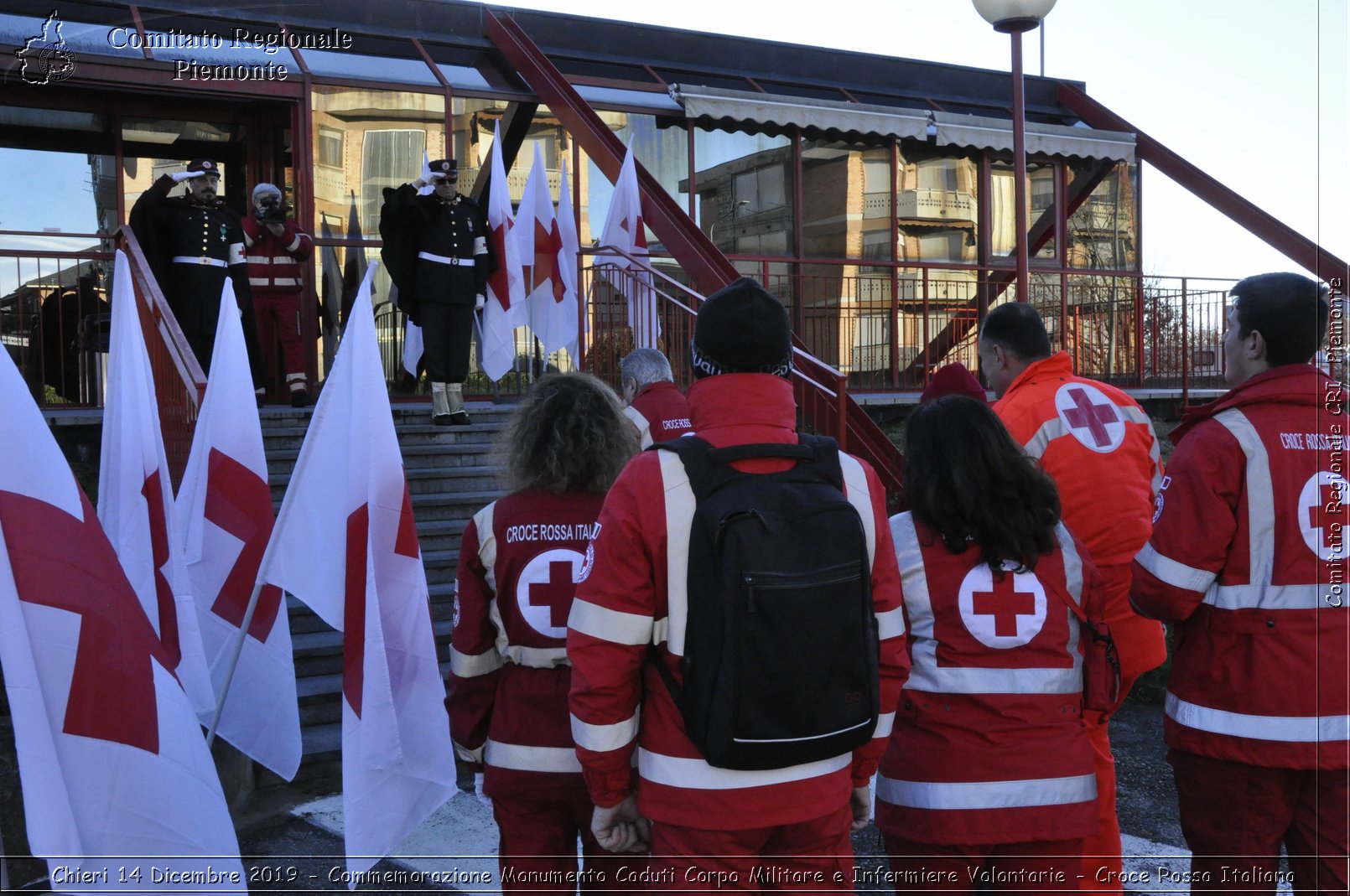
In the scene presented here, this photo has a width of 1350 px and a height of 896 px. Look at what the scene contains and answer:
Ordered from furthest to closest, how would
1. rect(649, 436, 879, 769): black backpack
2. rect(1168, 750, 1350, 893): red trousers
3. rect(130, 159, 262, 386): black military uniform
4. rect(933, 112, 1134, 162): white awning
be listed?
rect(933, 112, 1134, 162): white awning < rect(130, 159, 262, 386): black military uniform < rect(1168, 750, 1350, 893): red trousers < rect(649, 436, 879, 769): black backpack

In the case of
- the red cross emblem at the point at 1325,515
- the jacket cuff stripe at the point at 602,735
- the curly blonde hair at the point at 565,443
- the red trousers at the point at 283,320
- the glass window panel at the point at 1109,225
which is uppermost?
the glass window panel at the point at 1109,225

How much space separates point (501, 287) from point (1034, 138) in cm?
796

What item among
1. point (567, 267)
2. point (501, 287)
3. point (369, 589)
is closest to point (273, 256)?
point (501, 287)

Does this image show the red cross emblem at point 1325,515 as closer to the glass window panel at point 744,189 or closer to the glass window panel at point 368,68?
the glass window panel at point 368,68

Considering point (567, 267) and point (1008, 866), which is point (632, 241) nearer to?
point (567, 267)

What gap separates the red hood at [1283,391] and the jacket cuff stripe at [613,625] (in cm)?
159

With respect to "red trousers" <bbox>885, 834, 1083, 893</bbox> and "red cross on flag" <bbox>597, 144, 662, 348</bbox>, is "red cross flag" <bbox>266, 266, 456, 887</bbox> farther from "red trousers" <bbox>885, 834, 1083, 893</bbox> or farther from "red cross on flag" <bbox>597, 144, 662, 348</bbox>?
"red cross on flag" <bbox>597, 144, 662, 348</bbox>

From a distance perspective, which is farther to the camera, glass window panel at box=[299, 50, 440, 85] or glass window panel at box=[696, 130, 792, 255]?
glass window panel at box=[696, 130, 792, 255]

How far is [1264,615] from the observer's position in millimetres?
2887

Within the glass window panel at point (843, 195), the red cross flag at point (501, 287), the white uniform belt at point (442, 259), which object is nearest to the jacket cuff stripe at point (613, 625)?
the red cross flag at point (501, 287)

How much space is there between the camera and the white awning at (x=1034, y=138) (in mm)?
13375

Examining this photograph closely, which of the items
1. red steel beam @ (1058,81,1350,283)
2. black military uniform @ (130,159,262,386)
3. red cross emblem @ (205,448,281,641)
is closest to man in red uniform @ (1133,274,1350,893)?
red cross emblem @ (205,448,281,641)

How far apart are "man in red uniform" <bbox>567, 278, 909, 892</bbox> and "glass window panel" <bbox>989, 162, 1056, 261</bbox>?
42.5 feet

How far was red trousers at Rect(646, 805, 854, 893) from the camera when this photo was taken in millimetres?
2307
